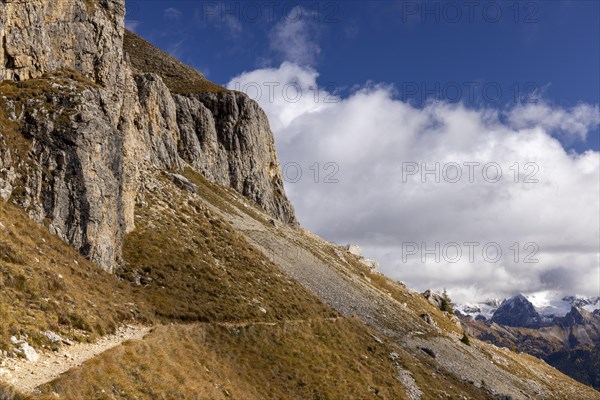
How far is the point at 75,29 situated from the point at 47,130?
16.9 m

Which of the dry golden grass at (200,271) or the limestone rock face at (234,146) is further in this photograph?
the limestone rock face at (234,146)

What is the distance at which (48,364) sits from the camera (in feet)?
69.5

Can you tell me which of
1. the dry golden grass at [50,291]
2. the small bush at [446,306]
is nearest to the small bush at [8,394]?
the dry golden grass at [50,291]

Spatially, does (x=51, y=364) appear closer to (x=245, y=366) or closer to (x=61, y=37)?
(x=245, y=366)

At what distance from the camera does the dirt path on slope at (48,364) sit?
1842cm

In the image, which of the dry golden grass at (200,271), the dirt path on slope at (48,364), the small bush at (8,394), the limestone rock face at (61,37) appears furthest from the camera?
the limestone rock face at (61,37)

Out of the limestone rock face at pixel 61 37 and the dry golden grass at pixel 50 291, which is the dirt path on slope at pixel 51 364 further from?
the limestone rock face at pixel 61 37

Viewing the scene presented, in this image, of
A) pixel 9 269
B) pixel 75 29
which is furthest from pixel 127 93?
pixel 9 269

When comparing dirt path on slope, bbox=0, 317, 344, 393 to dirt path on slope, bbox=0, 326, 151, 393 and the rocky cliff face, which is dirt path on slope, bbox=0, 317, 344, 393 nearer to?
dirt path on slope, bbox=0, 326, 151, 393

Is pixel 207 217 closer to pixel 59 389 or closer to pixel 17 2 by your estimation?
pixel 17 2

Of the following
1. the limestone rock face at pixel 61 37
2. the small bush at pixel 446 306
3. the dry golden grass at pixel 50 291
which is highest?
the limestone rock face at pixel 61 37

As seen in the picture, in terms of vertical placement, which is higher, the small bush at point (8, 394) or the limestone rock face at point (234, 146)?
the limestone rock face at point (234, 146)

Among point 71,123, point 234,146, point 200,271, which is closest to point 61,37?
A: point 71,123

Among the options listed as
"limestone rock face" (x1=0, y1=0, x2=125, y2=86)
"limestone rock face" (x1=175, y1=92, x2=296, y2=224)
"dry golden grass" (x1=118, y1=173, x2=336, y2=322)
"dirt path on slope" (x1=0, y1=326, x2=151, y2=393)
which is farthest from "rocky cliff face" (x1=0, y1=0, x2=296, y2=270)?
"limestone rock face" (x1=175, y1=92, x2=296, y2=224)
